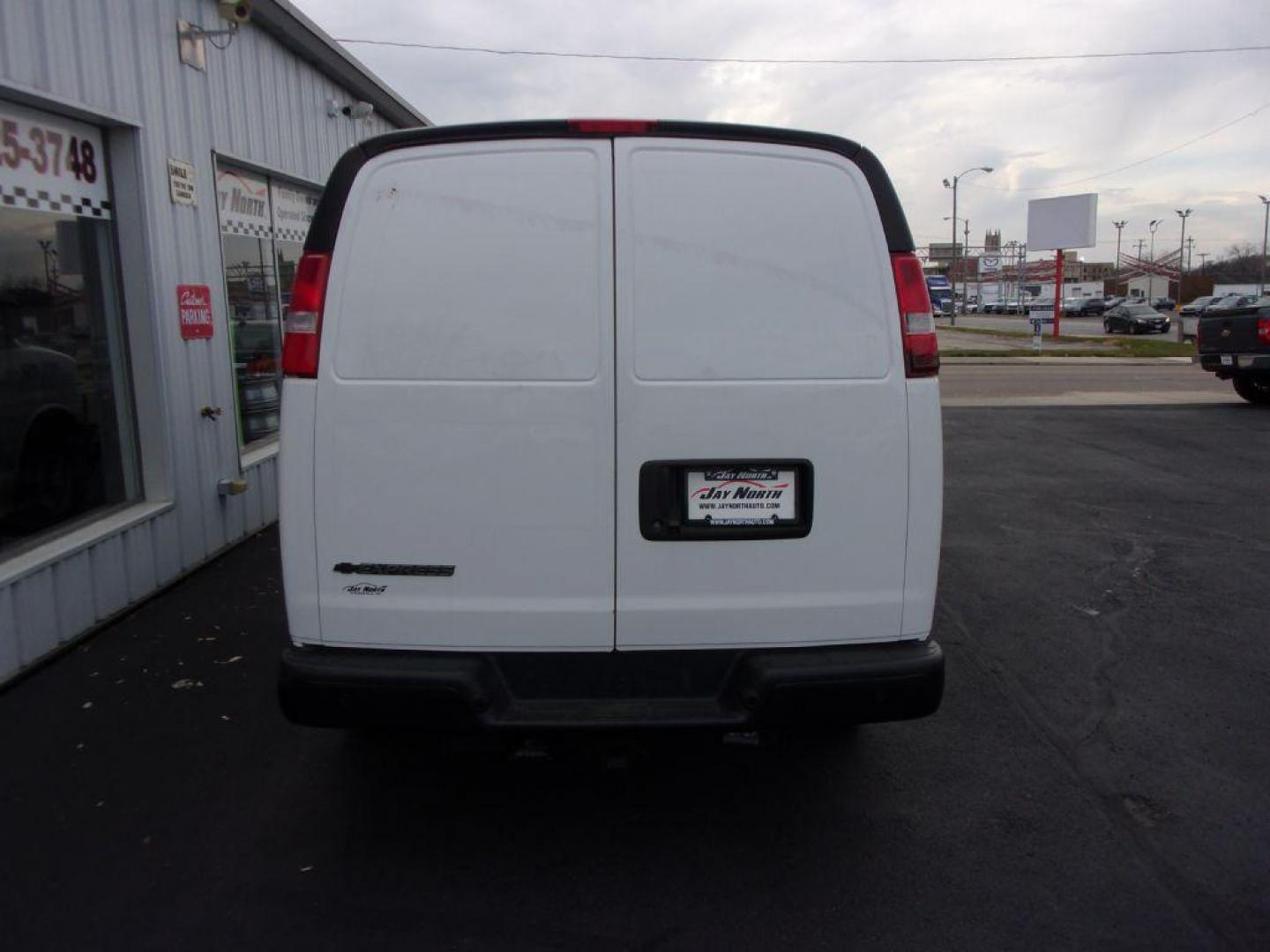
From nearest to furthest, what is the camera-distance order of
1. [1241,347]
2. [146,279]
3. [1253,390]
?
[146,279], [1241,347], [1253,390]

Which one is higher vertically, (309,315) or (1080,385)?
(309,315)

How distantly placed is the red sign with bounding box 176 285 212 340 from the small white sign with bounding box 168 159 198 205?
0.53 meters

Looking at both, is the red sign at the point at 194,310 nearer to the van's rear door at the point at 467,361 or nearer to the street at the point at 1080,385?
the van's rear door at the point at 467,361

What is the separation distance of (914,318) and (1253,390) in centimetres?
1479

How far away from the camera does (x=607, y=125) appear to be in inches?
110

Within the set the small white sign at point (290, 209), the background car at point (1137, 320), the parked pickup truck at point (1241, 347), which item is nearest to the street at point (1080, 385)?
the parked pickup truck at point (1241, 347)

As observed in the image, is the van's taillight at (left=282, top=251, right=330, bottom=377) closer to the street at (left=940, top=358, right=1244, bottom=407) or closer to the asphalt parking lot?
the asphalt parking lot

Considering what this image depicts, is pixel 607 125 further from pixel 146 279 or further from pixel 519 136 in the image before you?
pixel 146 279

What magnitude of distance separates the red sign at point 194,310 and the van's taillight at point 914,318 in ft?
15.6

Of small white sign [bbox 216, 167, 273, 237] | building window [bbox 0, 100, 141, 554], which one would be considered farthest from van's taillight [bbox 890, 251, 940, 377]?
small white sign [bbox 216, 167, 273, 237]

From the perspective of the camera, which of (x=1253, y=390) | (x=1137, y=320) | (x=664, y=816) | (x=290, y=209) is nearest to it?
(x=664, y=816)

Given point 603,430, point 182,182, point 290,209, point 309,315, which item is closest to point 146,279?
point 182,182

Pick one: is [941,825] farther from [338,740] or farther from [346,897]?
[338,740]

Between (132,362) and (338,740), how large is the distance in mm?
3115
